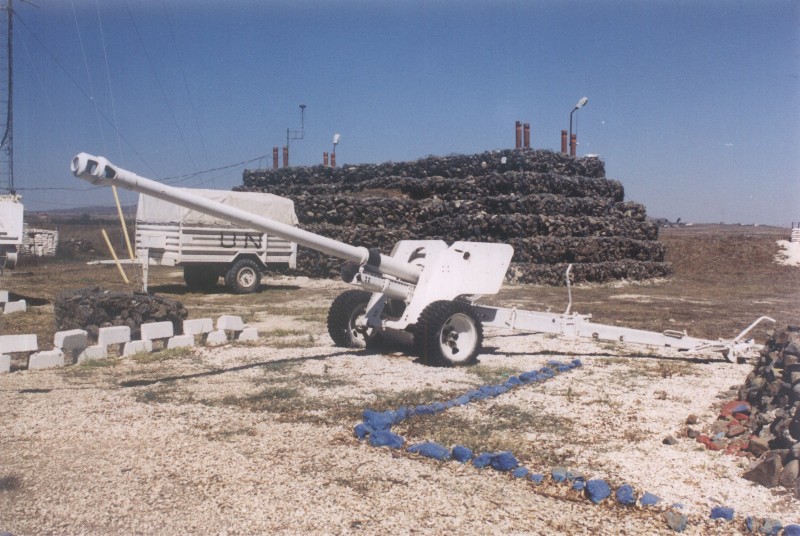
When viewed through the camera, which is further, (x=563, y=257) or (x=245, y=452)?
(x=563, y=257)

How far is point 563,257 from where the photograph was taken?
19.2 meters

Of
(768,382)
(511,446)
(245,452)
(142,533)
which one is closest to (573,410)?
(511,446)

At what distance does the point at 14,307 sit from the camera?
35.7 feet

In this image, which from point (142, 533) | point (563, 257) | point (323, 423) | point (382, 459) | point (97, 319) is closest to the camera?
point (142, 533)

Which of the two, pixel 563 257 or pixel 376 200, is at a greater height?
pixel 376 200

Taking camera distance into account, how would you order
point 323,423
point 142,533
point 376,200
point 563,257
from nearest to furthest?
point 142,533 < point 323,423 < point 563,257 < point 376,200

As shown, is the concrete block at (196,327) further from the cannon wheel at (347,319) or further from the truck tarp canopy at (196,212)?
the truck tarp canopy at (196,212)

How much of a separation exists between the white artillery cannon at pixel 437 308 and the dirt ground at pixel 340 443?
27 cm

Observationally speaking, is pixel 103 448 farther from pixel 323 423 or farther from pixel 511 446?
pixel 511 446

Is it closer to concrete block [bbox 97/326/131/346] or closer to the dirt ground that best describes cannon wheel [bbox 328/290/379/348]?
the dirt ground

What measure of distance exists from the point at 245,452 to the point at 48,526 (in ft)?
4.04

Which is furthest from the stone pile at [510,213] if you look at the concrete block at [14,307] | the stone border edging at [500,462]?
the stone border edging at [500,462]

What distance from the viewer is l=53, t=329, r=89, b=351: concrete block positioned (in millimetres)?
6695

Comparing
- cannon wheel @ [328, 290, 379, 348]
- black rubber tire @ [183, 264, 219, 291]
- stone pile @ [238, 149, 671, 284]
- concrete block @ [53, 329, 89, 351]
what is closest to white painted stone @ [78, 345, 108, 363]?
concrete block @ [53, 329, 89, 351]
